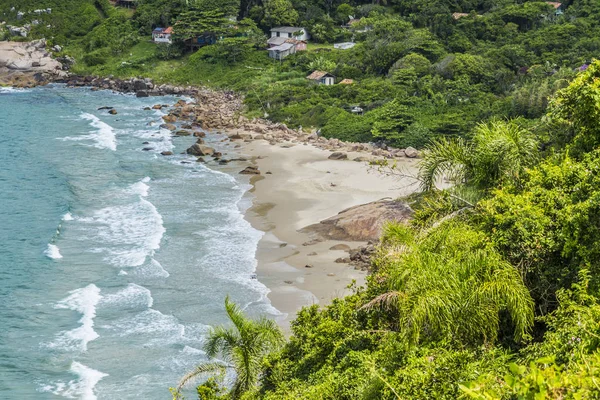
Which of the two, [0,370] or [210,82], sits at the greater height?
[0,370]

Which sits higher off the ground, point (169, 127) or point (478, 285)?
point (478, 285)

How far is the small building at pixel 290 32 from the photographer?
9812 cm

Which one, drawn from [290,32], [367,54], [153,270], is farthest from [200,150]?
[290,32]

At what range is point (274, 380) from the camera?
59.1ft

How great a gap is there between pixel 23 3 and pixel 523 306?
4639 inches

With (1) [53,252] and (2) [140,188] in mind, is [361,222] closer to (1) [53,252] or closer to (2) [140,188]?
(1) [53,252]

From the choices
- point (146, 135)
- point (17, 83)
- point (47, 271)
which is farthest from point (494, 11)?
point (47, 271)

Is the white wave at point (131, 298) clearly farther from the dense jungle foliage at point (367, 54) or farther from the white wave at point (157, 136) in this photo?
the dense jungle foliage at point (367, 54)

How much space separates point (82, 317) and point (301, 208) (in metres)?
17.0

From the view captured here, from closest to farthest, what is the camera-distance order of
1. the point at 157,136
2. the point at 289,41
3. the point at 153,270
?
the point at 153,270
the point at 157,136
the point at 289,41

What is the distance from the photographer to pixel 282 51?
94188 millimetres

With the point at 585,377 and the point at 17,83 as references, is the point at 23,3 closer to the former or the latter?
the point at 17,83

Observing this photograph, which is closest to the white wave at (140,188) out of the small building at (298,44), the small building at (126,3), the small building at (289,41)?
the small building at (289,41)

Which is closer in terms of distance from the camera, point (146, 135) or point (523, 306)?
point (523, 306)
